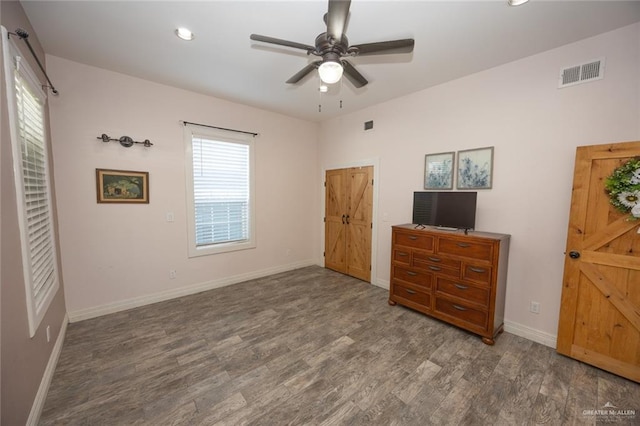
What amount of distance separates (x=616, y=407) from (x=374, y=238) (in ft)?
9.43

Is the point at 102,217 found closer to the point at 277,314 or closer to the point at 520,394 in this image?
the point at 277,314

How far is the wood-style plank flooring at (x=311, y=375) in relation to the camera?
1.73 meters

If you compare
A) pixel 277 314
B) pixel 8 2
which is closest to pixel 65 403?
pixel 277 314

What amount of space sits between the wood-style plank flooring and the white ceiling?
3012 mm

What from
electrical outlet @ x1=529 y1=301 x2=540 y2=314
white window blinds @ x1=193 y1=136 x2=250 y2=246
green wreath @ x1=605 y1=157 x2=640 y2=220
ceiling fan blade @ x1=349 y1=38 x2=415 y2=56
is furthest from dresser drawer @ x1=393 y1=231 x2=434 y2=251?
white window blinds @ x1=193 y1=136 x2=250 y2=246

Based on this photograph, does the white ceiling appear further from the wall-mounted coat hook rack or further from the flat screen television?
the flat screen television

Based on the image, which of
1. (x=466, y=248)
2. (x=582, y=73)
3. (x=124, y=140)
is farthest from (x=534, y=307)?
(x=124, y=140)

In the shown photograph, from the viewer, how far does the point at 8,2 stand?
5.62 feet

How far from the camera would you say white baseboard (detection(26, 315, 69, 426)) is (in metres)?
1.61

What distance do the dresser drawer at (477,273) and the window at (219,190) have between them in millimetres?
3330

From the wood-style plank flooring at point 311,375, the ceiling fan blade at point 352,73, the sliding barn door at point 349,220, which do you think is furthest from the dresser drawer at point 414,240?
the ceiling fan blade at point 352,73

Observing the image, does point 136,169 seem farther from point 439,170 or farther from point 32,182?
point 439,170

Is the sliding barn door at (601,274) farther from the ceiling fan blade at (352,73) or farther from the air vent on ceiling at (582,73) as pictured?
the ceiling fan blade at (352,73)

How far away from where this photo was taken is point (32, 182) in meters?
2.05
